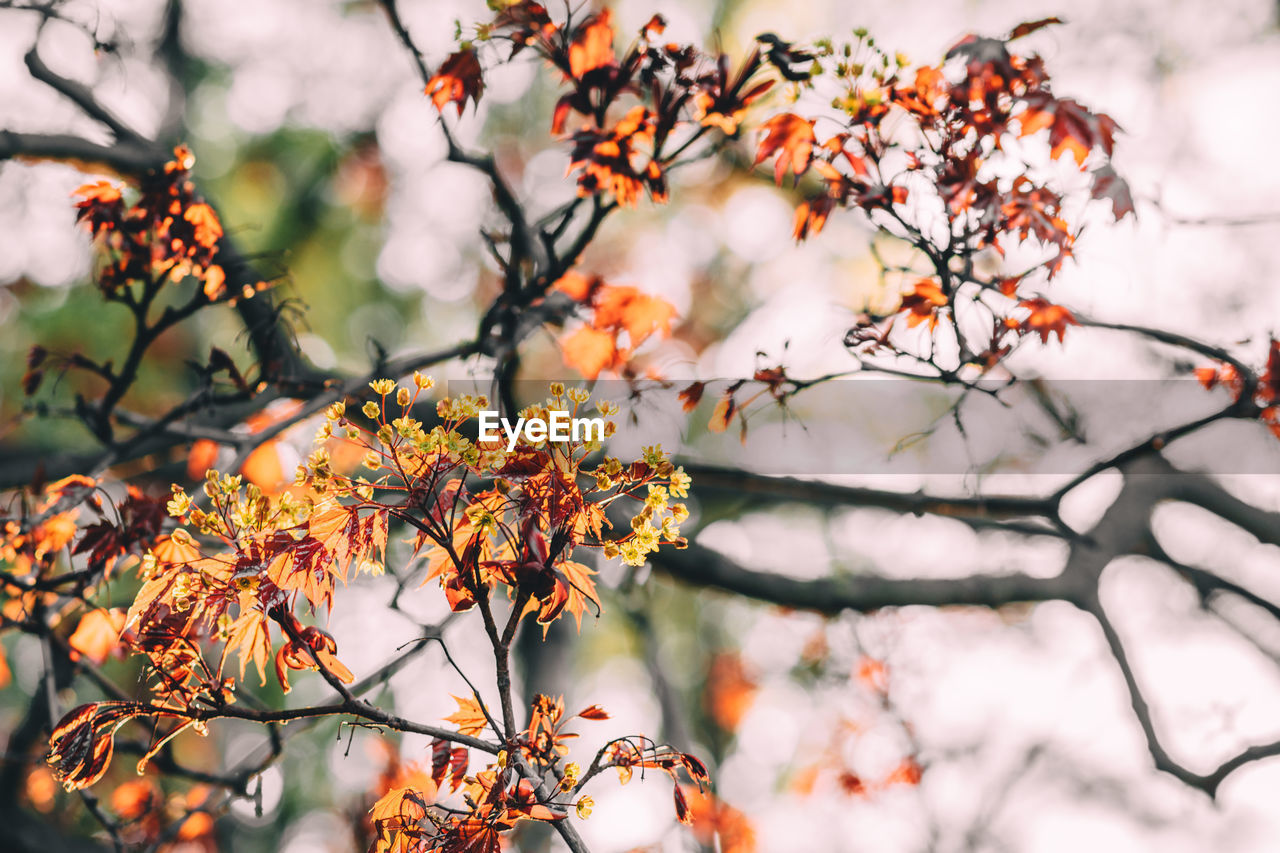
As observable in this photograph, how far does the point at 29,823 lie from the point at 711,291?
4.14 meters

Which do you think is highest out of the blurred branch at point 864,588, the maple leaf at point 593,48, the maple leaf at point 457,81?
the maple leaf at point 457,81

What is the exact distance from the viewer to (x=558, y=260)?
1.65 meters

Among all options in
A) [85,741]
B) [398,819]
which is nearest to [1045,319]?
[398,819]

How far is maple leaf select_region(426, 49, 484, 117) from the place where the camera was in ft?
4.59

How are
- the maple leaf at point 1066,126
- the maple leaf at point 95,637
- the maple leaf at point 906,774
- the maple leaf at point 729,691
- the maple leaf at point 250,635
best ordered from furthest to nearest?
the maple leaf at point 729,691 → the maple leaf at point 906,774 → the maple leaf at point 95,637 → the maple leaf at point 1066,126 → the maple leaf at point 250,635

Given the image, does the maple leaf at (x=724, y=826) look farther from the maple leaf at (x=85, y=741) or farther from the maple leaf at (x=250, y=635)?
the maple leaf at (x=85, y=741)

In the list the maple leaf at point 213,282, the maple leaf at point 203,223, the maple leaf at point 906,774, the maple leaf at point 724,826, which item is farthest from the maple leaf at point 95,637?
the maple leaf at point 906,774

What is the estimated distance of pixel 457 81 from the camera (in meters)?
1.41

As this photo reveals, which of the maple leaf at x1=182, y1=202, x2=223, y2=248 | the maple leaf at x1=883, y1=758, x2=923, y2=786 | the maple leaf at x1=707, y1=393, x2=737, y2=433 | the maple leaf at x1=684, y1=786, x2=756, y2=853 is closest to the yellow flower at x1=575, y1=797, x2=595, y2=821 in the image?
the maple leaf at x1=707, y1=393, x2=737, y2=433

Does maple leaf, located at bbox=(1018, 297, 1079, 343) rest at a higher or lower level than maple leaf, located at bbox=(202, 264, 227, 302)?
lower

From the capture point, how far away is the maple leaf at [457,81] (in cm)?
140

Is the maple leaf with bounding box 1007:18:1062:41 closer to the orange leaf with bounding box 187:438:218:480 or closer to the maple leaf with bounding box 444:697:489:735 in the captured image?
the maple leaf with bounding box 444:697:489:735

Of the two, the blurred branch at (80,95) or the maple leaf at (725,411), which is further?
the blurred branch at (80,95)

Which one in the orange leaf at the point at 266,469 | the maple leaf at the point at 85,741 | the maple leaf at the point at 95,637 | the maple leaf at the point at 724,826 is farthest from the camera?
the maple leaf at the point at 724,826
